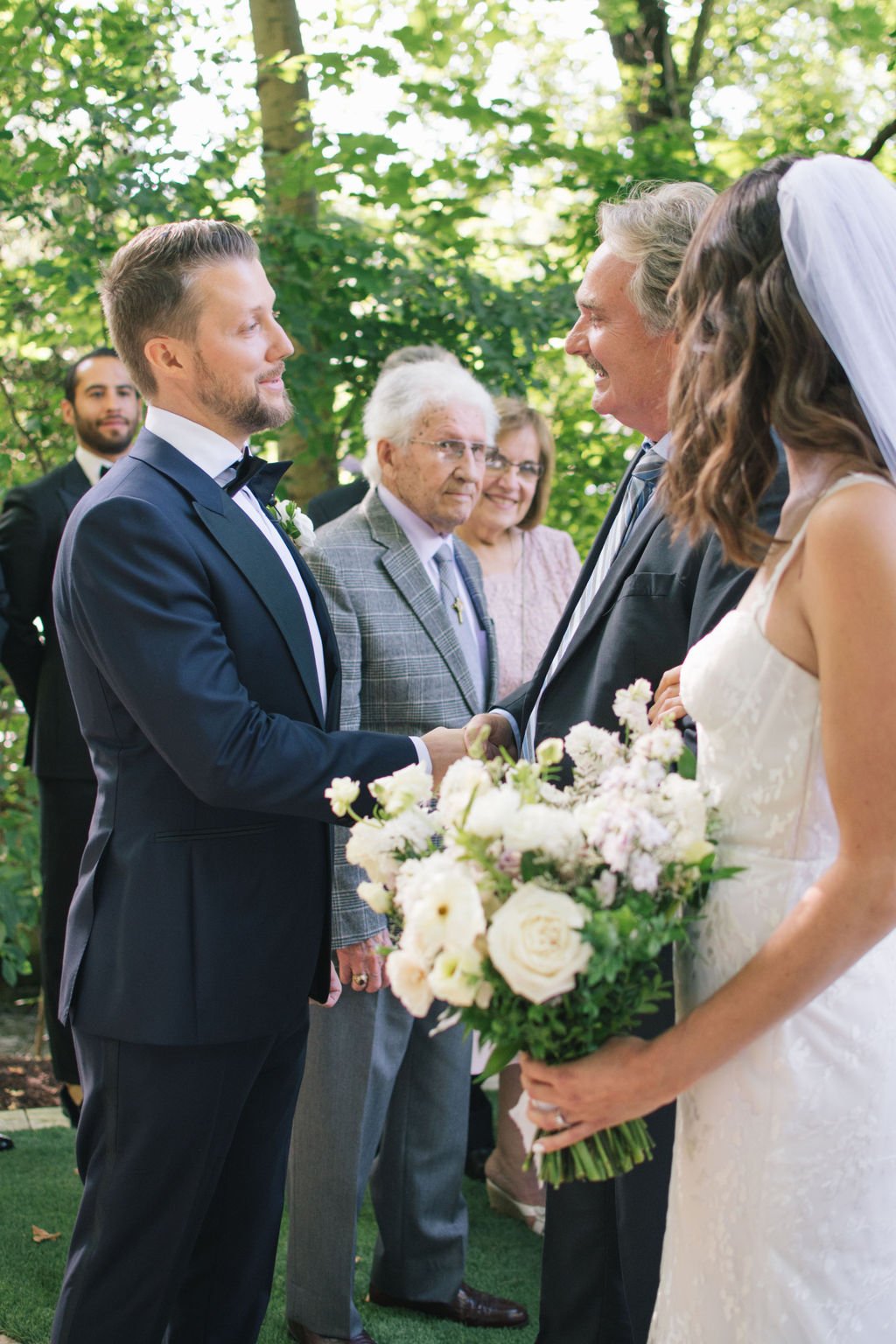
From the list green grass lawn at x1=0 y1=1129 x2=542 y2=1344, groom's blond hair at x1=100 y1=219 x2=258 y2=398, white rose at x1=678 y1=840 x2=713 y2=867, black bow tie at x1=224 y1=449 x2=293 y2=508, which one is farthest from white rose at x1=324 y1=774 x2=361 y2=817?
green grass lawn at x1=0 y1=1129 x2=542 y2=1344

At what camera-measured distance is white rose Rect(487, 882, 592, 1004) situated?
1540 millimetres

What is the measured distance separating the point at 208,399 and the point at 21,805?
12.6ft

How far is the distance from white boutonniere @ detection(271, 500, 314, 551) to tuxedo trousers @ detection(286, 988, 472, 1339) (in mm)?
1195

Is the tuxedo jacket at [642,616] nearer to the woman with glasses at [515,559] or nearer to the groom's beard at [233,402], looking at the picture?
the groom's beard at [233,402]

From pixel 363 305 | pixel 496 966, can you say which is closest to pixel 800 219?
pixel 496 966

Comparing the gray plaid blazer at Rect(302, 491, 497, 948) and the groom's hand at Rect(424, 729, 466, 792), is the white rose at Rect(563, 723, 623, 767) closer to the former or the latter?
the groom's hand at Rect(424, 729, 466, 792)

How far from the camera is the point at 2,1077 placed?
570 cm

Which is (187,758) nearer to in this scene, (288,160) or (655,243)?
(655,243)

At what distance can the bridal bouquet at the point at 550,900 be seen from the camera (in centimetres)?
156

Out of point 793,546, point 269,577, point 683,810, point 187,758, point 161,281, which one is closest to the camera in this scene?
point 683,810

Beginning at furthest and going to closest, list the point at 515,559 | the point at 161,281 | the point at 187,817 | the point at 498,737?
the point at 515,559, the point at 498,737, the point at 161,281, the point at 187,817

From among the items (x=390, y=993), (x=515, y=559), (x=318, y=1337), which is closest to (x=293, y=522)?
(x=390, y=993)

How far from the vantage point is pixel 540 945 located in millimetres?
1547

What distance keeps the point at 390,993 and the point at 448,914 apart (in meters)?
2.01
